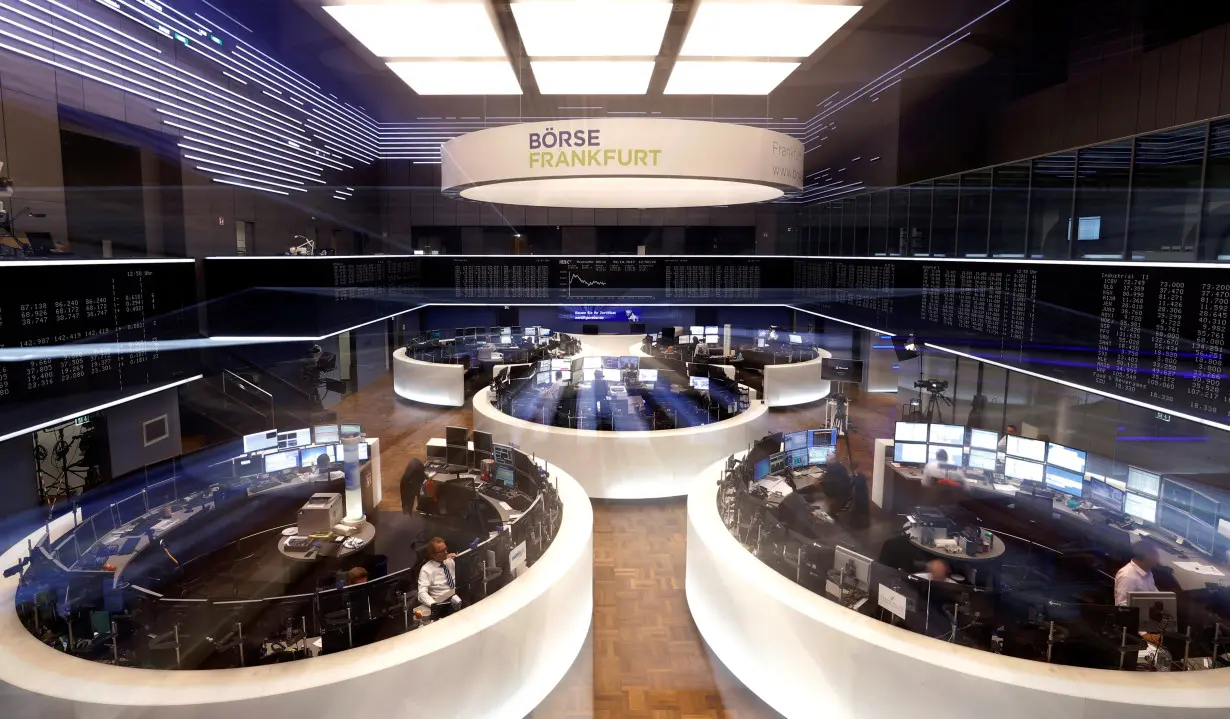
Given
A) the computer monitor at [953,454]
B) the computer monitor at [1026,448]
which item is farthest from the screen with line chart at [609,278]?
the computer monitor at [1026,448]

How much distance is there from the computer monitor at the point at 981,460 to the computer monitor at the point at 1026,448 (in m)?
0.29

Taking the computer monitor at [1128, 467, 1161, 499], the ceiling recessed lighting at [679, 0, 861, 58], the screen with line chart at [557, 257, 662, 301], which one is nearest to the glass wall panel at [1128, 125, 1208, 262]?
the computer monitor at [1128, 467, 1161, 499]

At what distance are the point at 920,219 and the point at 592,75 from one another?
215 inches

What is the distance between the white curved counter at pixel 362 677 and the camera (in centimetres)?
315

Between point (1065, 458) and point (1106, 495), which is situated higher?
point (1065, 458)

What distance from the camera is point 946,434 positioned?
7.08m

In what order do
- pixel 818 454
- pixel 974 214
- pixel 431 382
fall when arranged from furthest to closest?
pixel 431 382, pixel 974 214, pixel 818 454

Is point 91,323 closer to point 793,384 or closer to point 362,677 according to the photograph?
point 362,677

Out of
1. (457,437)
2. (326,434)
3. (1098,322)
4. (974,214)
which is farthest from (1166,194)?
(326,434)

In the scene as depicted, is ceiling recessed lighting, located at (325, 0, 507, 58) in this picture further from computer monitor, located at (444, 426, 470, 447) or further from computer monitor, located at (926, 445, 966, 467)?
computer monitor, located at (926, 445, 966, 467)

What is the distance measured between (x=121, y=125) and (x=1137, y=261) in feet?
32.0

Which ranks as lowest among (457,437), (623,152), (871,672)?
(871,672)

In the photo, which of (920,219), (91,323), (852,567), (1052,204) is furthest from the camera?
(920,219)

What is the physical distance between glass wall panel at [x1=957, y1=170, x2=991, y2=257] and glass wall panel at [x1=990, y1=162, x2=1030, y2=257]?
0.53 feet
